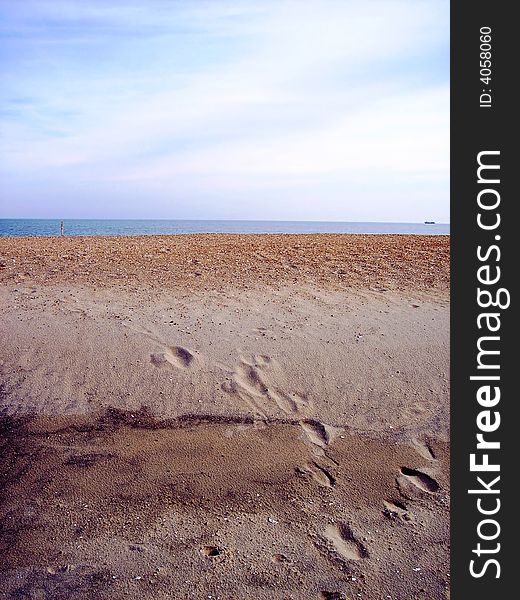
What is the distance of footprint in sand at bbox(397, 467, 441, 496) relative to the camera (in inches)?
202

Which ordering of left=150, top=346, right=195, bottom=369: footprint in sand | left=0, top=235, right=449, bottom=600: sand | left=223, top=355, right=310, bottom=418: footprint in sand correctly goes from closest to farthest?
1. left=0, top=235, right=449, bottom=600: sand
2. left=223, top=355, right=310, bottom=418: footprint in sand
3. left=150, top=346, right=195, bottom=369: footprint in sand

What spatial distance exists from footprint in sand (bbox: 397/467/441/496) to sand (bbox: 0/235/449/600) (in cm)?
2

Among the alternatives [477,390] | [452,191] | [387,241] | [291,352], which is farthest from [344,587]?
[387,241]

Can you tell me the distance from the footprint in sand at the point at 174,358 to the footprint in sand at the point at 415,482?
10.2 ft

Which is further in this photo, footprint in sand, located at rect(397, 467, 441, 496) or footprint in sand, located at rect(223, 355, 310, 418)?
footprint in sand, located at rect(223, 355, 310, 418)

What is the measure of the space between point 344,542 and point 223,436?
1896mm

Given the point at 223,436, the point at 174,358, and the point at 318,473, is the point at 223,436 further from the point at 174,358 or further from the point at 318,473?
the point at 174,358

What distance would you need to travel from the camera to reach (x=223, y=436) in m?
5.91

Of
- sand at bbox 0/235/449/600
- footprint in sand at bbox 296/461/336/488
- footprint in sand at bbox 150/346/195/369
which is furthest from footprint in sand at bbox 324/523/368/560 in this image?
footprint in sand at bbox 150/346/195/369

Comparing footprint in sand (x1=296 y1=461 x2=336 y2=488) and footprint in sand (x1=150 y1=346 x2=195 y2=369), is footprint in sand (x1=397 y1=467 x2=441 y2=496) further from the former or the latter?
footprint in sand (x1=150 y1=346 x2=195 y2=369)

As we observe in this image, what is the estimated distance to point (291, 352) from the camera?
24.9 feet

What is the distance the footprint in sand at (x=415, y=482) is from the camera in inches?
202

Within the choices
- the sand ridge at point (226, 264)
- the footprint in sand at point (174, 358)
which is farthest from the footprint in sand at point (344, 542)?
the sand ridge at point (226, 264)

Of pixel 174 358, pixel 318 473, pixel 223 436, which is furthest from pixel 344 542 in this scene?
pixel 174 358
